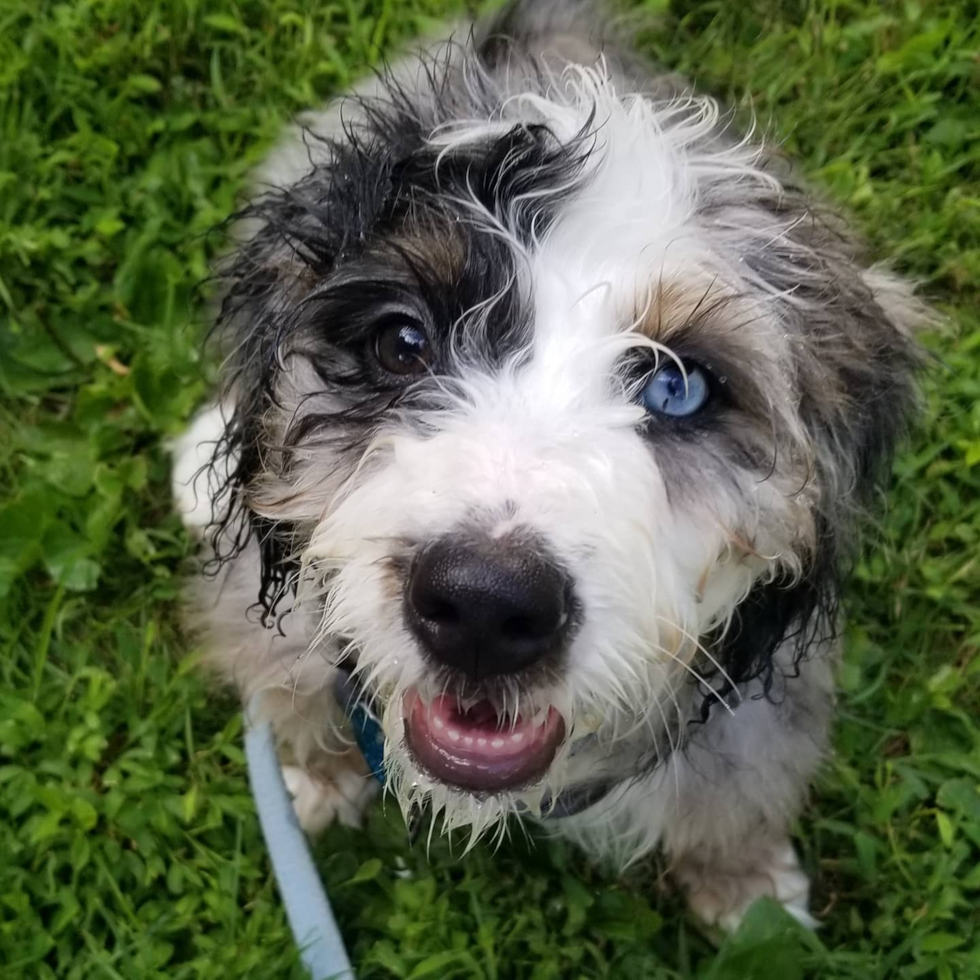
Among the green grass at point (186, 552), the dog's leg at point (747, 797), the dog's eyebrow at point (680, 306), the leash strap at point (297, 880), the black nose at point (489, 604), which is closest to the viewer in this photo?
the black nose at point (489, 604)

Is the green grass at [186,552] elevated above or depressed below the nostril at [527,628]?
below

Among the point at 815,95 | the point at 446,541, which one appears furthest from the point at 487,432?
the point at 815,95

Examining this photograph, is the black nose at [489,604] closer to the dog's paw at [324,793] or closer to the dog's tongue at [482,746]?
the dog's tongue at [482,746]

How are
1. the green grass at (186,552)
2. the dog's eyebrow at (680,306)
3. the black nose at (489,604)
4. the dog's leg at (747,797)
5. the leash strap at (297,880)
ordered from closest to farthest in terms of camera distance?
the black nose at (489,604)
the dog's eyebrow at (680,306)
the dog's leg at (747,797)
the leash strap at (297,880)
the green grass at (186,552)

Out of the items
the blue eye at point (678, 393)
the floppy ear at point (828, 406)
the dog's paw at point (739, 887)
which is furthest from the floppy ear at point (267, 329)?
the dog's paw at point (739, 887)

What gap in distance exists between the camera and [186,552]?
2.79 metres

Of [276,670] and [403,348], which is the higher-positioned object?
[403,348]

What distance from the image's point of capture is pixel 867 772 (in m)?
2.71

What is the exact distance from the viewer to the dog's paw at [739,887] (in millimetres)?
2488

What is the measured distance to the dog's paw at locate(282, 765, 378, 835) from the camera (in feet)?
8.41

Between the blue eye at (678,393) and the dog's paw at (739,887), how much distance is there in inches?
50.6

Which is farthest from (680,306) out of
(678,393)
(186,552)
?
(186,552)

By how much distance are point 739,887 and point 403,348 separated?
1515mm

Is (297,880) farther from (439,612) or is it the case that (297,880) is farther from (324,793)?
(439,612)
